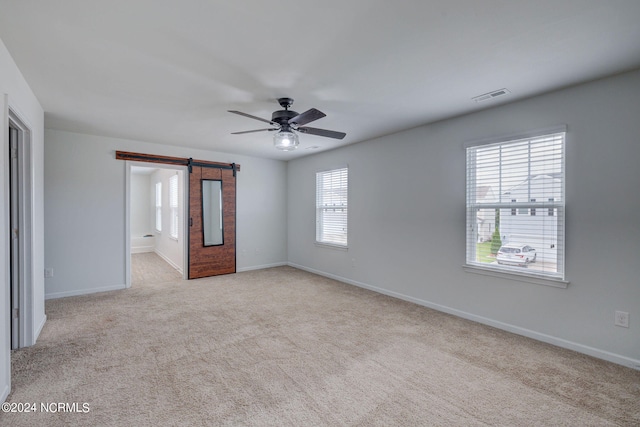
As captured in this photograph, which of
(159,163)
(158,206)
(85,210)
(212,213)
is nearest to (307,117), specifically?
(159,163)

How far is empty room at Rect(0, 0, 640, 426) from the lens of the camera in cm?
191

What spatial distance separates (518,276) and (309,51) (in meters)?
3.02

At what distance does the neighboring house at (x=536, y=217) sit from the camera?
292 centimetres

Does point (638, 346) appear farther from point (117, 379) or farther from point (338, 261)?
point (117, 379)

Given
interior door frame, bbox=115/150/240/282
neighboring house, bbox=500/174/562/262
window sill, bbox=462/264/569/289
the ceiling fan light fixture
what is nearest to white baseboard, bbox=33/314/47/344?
interior door frame, bbox=115/150/240/282

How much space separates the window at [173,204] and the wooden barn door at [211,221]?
53.9 inches

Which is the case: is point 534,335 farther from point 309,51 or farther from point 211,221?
point 211,221

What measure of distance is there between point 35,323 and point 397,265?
4286 millimetres

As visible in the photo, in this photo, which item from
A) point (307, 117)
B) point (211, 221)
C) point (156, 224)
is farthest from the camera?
point (156, 224)

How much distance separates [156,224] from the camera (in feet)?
28.0

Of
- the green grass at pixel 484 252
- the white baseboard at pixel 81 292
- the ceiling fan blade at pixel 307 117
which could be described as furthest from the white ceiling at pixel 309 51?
the white baseboard at pixel 81 292

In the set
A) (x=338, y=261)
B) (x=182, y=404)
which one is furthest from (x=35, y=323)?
(x=338, y=261)

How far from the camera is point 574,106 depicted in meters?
2.77

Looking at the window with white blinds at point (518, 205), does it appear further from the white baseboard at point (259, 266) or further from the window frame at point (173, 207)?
the window frame at point (173, 207)
